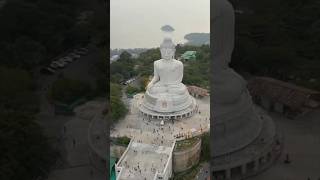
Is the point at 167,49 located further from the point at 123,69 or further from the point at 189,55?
the point at 189,55

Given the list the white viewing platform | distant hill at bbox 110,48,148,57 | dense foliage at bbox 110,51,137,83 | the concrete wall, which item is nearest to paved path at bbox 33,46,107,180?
the white viewing platform

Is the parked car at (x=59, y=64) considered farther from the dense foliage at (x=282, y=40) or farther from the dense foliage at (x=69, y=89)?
the dense foliage at (x=282, y=40)

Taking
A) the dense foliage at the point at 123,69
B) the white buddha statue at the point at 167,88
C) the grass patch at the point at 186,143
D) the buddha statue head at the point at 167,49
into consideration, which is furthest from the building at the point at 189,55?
the grass patch at the point at 186,143

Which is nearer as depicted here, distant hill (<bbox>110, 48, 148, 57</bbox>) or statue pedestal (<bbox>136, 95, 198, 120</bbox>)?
statue pedestal (<bbox>136, 95, 198, 120</bbox>)

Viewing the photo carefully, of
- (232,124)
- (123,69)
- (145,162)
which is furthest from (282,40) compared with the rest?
(123,69)

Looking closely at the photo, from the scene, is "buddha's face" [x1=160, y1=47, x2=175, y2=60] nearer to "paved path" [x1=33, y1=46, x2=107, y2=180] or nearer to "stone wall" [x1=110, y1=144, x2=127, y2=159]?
"stone wall" [x1=110, y1=144, x2=127, y2=159]

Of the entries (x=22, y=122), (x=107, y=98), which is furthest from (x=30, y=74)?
(x=107, y=98)

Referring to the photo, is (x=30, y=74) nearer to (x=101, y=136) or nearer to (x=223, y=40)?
(x=101, y=136)
